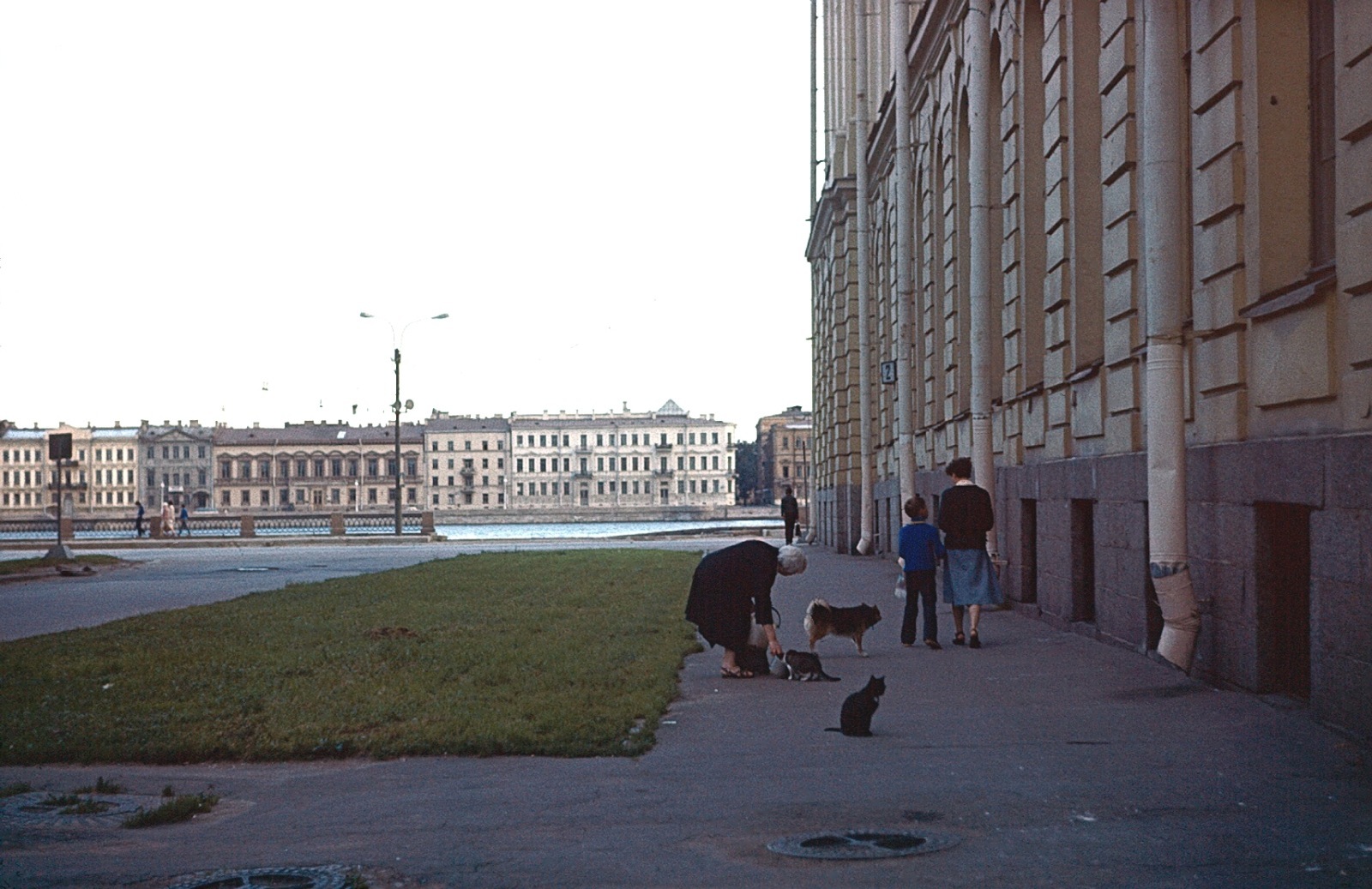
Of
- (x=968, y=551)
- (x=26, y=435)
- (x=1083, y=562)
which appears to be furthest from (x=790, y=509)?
(x=26, y=435)

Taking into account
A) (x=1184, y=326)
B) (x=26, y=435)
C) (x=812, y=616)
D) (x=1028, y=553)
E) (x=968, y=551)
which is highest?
(x=26, y=435)

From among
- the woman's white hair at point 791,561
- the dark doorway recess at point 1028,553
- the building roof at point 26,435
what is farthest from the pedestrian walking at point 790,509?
the building roof at point 26,435

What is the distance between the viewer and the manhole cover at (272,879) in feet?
18.5

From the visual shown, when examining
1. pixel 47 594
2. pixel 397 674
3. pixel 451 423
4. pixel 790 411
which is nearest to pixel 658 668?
pixel 397 674

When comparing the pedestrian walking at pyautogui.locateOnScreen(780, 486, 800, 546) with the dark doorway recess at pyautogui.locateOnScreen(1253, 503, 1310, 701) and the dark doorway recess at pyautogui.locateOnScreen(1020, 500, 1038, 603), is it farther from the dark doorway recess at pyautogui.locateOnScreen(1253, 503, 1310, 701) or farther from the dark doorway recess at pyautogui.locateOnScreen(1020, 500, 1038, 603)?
the dark doorway recess at pyautogui.locateOnScreen(1253, 503, 1310, 701)

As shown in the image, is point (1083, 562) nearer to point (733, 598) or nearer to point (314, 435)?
point (733, 598)

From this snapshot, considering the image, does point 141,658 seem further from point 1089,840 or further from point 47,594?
point 47,594

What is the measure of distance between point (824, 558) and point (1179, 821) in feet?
93.8

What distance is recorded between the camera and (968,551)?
14.0m

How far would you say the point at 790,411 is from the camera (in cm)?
19212

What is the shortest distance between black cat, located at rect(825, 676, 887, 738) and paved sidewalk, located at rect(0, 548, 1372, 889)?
0.42 feet

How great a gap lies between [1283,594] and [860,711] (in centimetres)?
273

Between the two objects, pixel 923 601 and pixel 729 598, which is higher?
pixel 729 598

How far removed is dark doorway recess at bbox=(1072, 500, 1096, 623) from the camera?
47.6 ft
